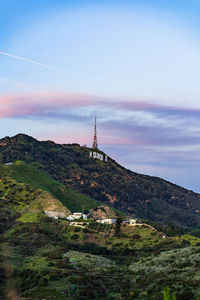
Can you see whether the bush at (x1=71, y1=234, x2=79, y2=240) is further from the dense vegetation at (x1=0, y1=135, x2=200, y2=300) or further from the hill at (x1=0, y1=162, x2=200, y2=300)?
the dense vegetation at (x1=0, y1=135, x2=200, y2=300)

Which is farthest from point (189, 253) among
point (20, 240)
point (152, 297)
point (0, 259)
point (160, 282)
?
point (20, 240)

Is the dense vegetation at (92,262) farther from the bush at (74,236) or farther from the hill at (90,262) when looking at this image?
the bush at (74,236)

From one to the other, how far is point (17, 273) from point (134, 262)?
37385 mm

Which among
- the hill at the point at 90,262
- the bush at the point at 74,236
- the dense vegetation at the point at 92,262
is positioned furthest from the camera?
the bush at the point at 74,236

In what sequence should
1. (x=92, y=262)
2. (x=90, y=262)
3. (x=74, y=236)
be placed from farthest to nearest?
(x=74, y=236) → (x=92, y=262) → (x=90, y=262)

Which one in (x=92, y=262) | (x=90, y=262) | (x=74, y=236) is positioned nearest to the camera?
(x=90, y=262)

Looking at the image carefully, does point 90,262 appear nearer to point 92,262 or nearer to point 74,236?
point 92,262

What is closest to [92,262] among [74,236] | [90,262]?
[90,262]

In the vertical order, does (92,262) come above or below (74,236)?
below

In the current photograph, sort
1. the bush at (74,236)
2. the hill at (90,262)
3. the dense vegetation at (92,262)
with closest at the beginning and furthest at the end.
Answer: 1. the dense vegetation at (92,262)
2. the hill at (90,262)
3. the bush at (74,236)

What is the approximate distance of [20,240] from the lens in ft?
446

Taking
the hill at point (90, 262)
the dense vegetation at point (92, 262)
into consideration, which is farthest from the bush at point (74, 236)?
the dense vegetation at point (92, 262)

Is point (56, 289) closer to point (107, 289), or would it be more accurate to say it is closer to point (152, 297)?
point (107, 289)

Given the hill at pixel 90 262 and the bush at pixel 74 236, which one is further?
the bush at pixel 74 236
